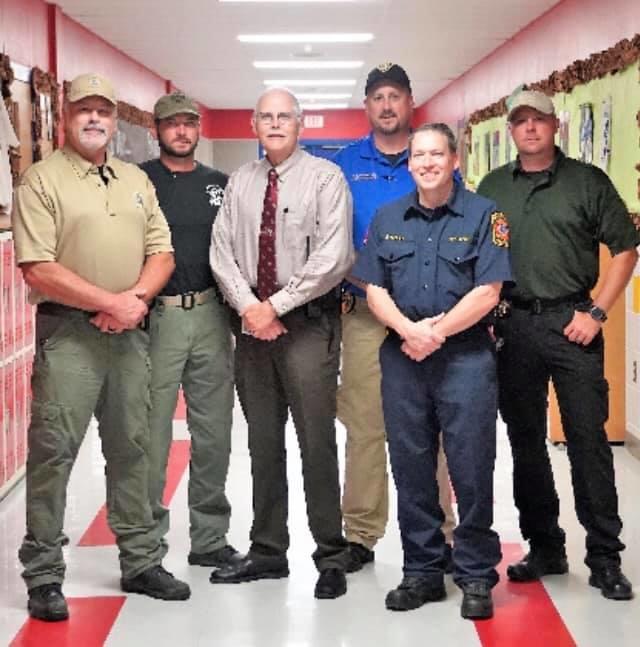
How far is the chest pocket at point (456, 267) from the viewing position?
3500mm

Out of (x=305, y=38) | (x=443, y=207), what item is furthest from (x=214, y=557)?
(x=305, y=38)

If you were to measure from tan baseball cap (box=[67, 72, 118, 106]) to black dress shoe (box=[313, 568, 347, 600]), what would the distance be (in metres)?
1.72

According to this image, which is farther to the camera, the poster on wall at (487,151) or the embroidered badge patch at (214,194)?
the poster on wall at (487,151)

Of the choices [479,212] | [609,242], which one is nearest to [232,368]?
[479,212]

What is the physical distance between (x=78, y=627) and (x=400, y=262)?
5.03 feet

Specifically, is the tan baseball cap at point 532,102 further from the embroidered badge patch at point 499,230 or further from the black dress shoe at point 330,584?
the black dress shoe at point 330,584

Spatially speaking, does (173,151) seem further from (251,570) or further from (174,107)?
(251,570)

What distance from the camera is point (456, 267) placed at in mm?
3514

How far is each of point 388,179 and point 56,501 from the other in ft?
5.18

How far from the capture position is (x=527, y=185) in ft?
12.3

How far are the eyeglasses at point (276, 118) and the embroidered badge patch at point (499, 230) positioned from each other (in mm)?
758

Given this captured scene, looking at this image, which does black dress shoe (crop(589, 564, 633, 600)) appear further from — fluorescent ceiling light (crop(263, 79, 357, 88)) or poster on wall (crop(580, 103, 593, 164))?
fluorescent ceiling light (crop(263, 79, 357, 88))

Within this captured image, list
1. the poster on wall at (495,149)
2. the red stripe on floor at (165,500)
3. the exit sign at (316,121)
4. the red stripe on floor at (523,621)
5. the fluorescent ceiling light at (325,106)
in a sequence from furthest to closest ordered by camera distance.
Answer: the exit sign at (316,121) → the fluorescent ceiling light at (325,106) → the poster on wall at (495,149) → the red stripe on floor at (165,500) → the red stripe on floor at (523,621)

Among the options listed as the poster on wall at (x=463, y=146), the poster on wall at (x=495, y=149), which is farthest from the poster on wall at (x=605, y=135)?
the poster on wall at (x=463, y=146)
